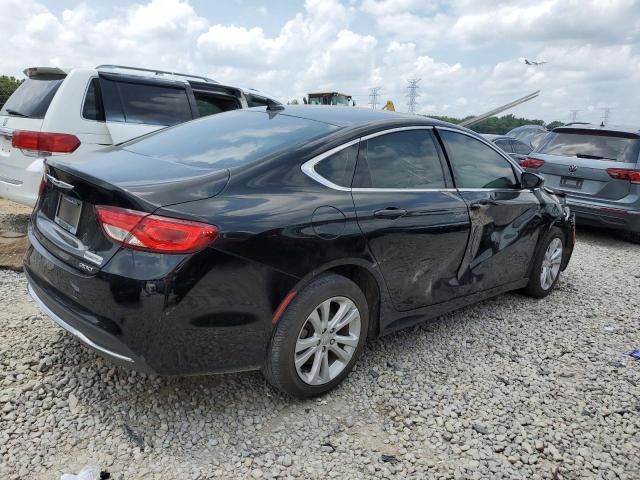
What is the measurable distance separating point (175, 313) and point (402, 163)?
1720 mm

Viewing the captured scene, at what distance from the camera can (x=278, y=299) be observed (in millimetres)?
2463

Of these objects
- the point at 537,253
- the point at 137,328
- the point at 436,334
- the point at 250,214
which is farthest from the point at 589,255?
the point at 137,328

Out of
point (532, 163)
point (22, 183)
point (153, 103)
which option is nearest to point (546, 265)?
point (532, 163)

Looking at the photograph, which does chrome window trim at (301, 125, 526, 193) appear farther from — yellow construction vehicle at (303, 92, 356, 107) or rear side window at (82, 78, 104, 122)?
yellow construction vehicle at (303, 92, 356, 107)

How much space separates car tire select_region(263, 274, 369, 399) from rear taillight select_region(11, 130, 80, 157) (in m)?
3.56

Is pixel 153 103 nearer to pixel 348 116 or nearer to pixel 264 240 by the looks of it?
pixel 348 116

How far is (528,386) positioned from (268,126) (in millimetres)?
2250

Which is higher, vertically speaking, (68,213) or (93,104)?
(93,104)

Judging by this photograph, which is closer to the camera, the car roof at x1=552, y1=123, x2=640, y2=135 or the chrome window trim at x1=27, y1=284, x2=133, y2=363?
the chrome window trim at x1=27, y1=284, x2=133, y2=363

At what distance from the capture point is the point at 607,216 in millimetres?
6887

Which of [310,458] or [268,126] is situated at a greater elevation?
[268,126]

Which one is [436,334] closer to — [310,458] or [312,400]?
[312,400]

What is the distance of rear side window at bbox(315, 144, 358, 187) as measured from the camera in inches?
109

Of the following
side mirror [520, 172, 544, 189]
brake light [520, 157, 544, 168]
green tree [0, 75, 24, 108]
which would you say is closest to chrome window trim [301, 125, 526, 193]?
side mirror [520, 172, 544, 189]
